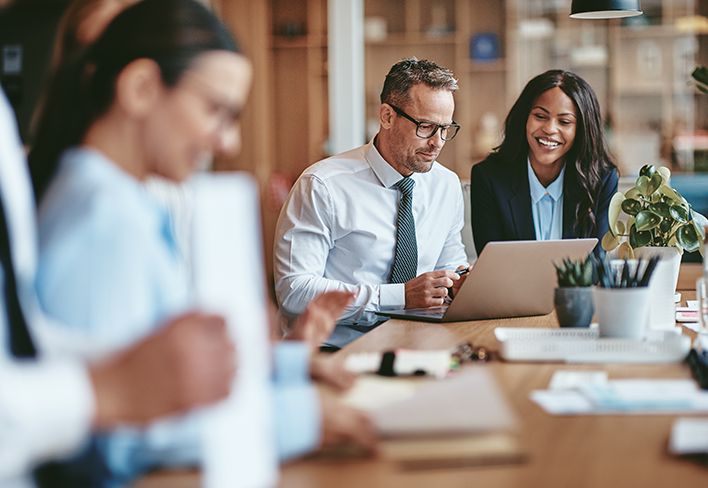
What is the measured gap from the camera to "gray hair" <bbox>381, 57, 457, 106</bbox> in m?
2.90

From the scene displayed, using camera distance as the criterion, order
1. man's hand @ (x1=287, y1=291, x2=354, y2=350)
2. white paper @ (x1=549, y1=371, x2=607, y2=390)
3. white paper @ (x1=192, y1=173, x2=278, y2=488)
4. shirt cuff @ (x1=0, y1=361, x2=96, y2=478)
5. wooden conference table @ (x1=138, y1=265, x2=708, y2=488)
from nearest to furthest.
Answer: shirt cuff @ (x1=0, y1=361, x2=96, y2=478) → white paper @ (x1=192, y1=173, x2=278, y2=488) → wooden conference table @ (x1=138, y1=265, x2=708, y2=488) → white paper @ (x1=549, y1=371, x2=607, y2=390) → man's hand @ (x1=287, y1=291, x2=354, y2=350)

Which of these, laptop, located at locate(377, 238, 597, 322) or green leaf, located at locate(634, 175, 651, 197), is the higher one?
green leaf, located at locate(634, 175, 651, 197)

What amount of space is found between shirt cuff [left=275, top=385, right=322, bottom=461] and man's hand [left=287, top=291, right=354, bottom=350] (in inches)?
18.8

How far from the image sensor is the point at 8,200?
863 millimetres


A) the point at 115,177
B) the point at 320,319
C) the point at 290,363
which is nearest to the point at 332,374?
the point at 290,363

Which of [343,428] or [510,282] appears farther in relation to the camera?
[510,282]

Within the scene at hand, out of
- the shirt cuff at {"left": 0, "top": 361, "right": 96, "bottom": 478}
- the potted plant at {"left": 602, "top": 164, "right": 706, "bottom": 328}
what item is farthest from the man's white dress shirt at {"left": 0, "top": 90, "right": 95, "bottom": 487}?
the potted plant at {"left": 602, "top": 164, "right": 706, "bottom": 328}

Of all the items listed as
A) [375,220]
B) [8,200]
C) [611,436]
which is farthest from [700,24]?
[8,200]

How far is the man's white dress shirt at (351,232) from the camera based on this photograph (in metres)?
2.63

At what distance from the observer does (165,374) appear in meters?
0.85

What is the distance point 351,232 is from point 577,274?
0.99 m

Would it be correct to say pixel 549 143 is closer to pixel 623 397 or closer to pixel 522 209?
pixel 522 209

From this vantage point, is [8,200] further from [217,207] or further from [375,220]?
[375,220]

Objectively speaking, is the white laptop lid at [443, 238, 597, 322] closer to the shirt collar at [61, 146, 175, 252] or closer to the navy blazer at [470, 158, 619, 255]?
the navy blazer at [470, 158, 619, 255]
